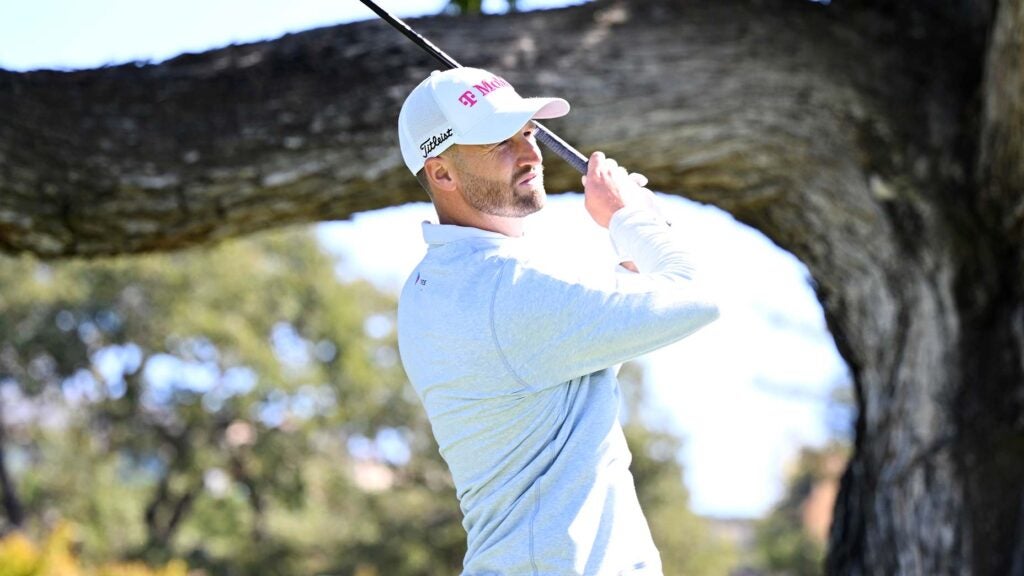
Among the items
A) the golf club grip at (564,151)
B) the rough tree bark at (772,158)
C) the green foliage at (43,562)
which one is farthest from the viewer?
the green foliage at (43,562)

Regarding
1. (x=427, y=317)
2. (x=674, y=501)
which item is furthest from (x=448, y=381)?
(x=674, y=501)

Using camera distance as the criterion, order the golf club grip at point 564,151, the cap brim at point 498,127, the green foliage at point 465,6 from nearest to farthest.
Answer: the cap brim at point 498,127
the golf club grip at point 564,151
the green foliage at point 465,6

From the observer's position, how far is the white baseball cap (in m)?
2.58

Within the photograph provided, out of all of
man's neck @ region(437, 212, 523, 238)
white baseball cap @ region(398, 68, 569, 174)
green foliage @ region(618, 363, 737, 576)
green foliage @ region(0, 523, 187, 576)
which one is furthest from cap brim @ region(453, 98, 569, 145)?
green foliage @ region(618, 363, 737, 576)

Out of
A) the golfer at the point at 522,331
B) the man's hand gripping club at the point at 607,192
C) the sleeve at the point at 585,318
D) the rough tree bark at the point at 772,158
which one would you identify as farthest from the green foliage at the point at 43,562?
the sleeve at the point at 585,318

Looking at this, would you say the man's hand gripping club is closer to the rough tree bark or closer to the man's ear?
the man's ear

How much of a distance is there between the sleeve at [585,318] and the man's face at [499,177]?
205 mm

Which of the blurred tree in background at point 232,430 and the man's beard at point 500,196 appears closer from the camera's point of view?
the man's beard at point 500,196

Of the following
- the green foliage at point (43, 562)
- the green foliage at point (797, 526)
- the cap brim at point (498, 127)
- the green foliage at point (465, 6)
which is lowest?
the green foliage at point (797, 526)

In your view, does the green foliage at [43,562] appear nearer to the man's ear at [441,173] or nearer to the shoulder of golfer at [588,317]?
the man's ear at [441,173]

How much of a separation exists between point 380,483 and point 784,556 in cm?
879

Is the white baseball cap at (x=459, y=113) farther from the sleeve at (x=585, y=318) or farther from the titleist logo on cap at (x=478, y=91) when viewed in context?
the sleeve at (x=585, y=318)

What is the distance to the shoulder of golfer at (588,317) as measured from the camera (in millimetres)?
2361

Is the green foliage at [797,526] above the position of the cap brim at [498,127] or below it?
below
